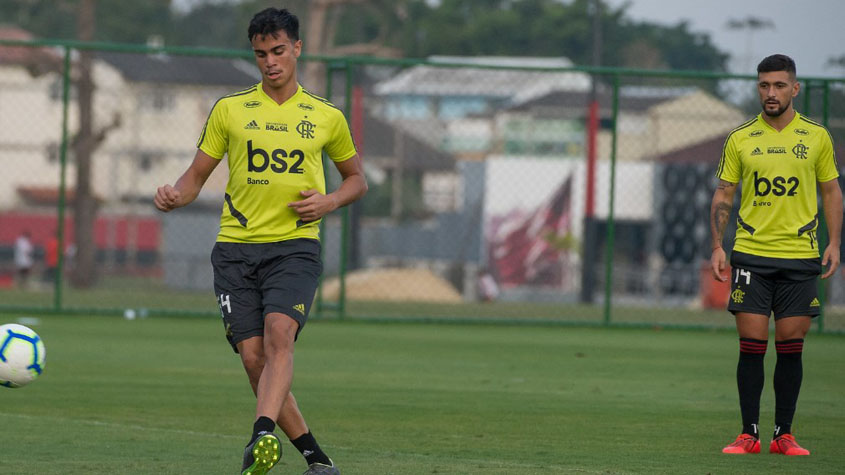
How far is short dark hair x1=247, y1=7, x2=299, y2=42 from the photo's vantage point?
6.04 metres

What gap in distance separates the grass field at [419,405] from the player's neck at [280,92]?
1822mm

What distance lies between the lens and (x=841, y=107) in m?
16.9

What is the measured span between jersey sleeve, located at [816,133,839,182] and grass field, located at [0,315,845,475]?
4.96 feet

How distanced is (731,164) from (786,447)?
61.7 inches

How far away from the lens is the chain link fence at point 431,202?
17750mm

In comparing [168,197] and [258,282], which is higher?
[168,197]

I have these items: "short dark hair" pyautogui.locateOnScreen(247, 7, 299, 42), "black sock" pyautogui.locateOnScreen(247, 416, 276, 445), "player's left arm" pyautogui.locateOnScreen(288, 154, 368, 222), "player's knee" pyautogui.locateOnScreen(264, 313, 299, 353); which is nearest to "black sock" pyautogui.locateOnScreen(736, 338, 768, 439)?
"player's left arm" pyautogui.locateOnScreen(288, 154, 368, 222)

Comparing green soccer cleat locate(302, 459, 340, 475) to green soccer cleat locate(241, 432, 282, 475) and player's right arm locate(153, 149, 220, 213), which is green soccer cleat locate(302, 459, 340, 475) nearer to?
green soccer cleat locate(241, 432, 282, 475)

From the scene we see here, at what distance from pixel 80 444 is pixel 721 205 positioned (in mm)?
3763

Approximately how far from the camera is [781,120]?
7434 mm

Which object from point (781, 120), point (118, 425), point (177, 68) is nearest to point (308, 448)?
point (118, 425)

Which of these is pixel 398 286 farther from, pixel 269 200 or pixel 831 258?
pixel 269 200

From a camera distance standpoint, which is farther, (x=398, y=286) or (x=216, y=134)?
(x=398, y=286)

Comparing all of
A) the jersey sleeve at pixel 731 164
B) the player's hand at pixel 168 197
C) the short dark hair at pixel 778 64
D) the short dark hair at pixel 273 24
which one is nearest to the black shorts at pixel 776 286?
the jersey sleeve at pixel 731 164
